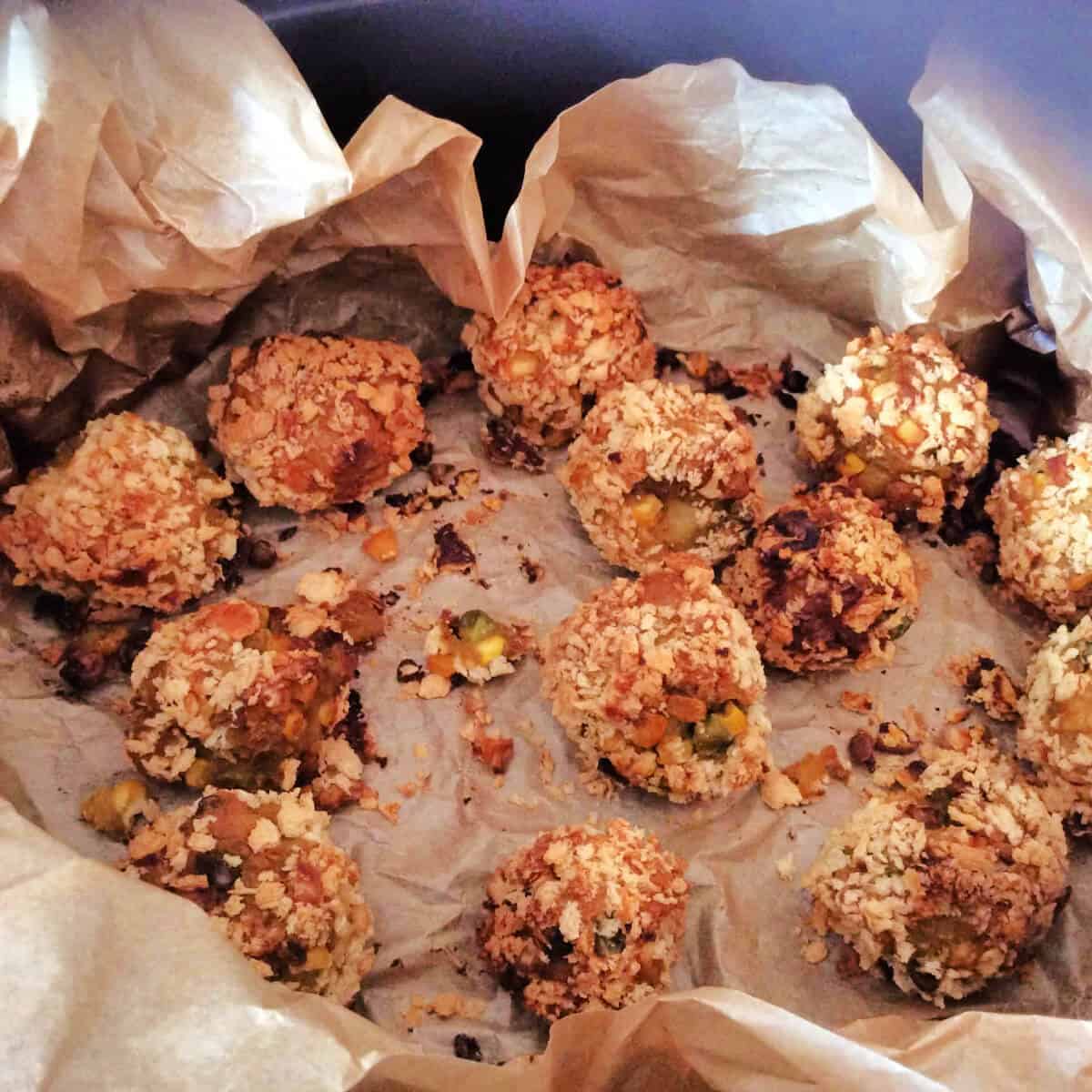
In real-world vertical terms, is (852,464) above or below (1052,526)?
below

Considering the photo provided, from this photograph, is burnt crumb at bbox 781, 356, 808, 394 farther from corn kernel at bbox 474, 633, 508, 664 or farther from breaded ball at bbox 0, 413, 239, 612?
breaded ball at bbox 0, 413, 239, 612

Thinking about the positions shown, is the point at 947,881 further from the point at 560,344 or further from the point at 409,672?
the point at 560,344

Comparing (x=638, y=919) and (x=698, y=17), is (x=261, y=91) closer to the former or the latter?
(x=698, y=17)

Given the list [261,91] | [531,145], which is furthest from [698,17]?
[261,91]

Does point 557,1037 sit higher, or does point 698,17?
point 698,17

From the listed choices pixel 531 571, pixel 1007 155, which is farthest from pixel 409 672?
pixel 1007 155

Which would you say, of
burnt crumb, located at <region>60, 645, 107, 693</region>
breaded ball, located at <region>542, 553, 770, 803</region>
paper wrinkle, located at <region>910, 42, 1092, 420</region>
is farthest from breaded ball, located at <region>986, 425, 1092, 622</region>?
burnt crumb, located at <region>60, 645, 107, 693</region>

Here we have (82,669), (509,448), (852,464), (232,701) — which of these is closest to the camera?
(232,701)
